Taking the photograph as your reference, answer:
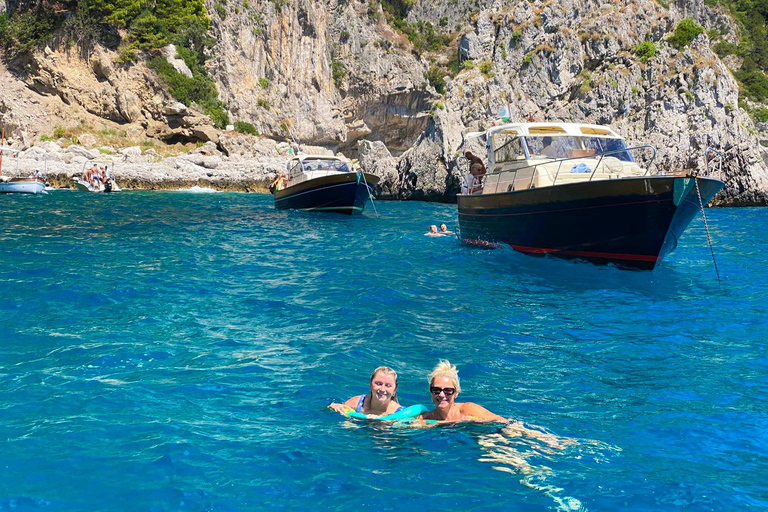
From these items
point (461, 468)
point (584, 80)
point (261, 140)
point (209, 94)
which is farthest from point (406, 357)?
point (209, 94)

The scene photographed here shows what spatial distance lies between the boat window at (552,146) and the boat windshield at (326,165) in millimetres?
14962

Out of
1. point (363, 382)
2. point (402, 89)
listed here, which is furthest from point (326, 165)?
point (402, 89)

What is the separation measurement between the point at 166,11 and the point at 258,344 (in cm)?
5514

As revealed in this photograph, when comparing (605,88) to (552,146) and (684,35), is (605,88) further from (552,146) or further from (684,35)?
(552,146)

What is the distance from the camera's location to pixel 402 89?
62781mm

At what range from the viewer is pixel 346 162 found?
3108 cm

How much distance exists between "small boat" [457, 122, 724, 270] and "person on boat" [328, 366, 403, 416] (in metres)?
8.40

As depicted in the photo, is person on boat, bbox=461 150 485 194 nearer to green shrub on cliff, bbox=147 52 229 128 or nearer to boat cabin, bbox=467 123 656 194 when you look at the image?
boat cabin, bbox=467 123 656 194

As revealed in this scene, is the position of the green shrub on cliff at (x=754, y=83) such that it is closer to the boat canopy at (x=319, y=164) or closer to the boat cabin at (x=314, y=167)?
the boat canopy at (x=319, y=164)

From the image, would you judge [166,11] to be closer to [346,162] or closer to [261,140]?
[261,140]

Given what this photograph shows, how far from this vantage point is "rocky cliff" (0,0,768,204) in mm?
39969

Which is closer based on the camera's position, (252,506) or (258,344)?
(252,506)

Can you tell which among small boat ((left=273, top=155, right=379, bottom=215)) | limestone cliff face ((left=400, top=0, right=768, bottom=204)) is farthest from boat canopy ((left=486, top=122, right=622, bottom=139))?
limestone cliff face ((left=400, top=0, right=768, bottom=204))

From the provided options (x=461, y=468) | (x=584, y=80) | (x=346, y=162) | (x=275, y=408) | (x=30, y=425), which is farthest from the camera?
(x=584, y=80)
